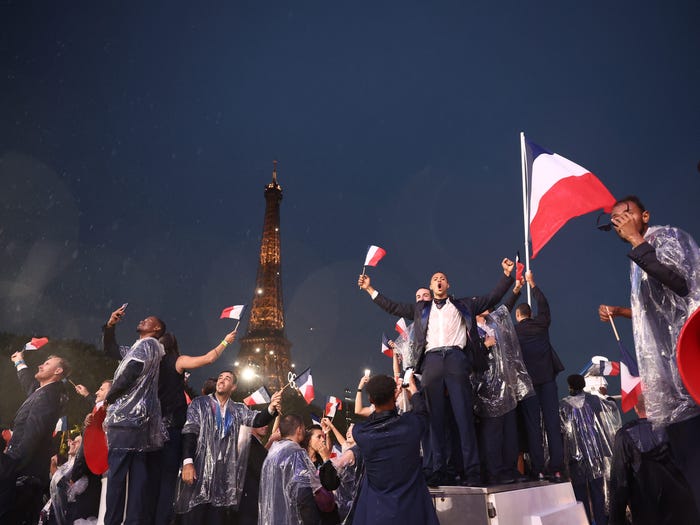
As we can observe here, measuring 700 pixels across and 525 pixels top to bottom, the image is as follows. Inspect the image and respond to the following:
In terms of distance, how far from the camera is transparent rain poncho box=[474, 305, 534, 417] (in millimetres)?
5469

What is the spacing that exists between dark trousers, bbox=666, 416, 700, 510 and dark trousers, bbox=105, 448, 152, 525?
4.09 meters

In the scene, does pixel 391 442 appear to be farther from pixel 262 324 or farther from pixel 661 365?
pixel 262 324

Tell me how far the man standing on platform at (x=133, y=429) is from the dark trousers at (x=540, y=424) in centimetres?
415

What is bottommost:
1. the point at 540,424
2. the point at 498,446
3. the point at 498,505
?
the point at 498,505

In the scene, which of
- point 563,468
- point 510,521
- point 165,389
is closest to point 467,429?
point 510,521

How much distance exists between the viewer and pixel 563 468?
19.2 feet

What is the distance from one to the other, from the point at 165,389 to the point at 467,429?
3109 millimetres

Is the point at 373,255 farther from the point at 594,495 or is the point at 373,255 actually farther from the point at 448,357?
the point at 594,495

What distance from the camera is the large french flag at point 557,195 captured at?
237 inches

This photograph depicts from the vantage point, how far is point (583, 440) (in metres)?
7.48

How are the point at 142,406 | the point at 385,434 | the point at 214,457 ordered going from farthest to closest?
1. the point at 214,457
2. the point at 142,406
3. the point at 385,434

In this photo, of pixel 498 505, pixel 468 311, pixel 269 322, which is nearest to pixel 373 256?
pixel 468 311

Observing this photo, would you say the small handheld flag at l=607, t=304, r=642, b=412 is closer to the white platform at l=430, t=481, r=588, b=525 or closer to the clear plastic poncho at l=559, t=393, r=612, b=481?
the clear plastic poncho at l=559, t=393, r=612, b=481

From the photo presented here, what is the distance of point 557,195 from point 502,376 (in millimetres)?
2482
